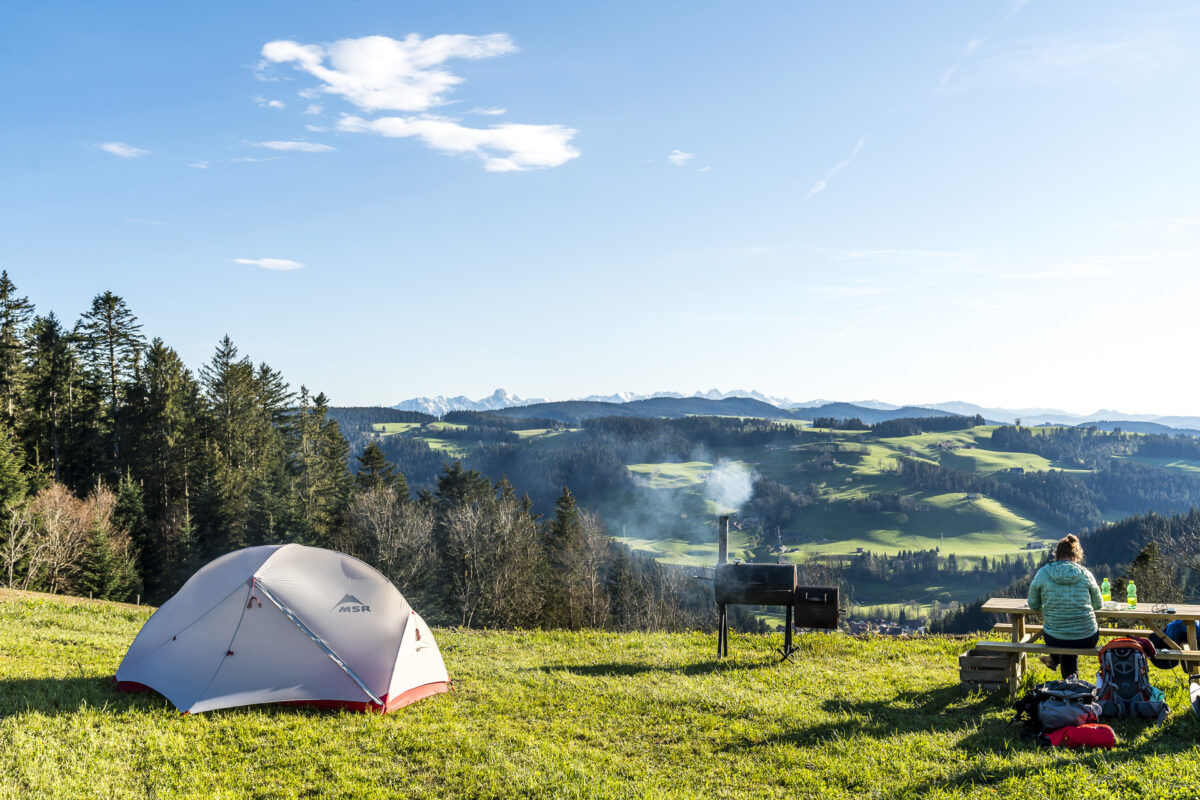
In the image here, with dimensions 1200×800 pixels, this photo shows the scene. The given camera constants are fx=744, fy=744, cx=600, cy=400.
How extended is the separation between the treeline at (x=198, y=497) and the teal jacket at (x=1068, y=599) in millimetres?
35791

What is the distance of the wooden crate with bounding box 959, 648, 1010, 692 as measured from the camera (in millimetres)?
11359

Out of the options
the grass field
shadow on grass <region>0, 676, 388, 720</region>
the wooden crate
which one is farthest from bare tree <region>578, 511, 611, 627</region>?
shadow on grass <region>0, 676, 388, 720</region>

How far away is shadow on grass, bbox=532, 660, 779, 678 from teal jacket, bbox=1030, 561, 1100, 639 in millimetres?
5090

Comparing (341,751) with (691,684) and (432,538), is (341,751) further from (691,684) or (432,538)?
(432,538)

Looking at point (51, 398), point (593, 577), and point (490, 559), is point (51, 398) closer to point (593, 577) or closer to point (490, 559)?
point (490, 559)

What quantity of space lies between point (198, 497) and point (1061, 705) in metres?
56.0

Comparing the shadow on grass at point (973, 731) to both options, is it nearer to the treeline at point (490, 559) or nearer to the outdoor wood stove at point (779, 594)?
the outdoor wood stove at point (779, 594)

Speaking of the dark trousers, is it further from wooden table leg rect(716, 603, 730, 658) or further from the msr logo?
the msr logo

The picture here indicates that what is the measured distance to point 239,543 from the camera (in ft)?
170

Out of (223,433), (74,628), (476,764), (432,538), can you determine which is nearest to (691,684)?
(476,764)

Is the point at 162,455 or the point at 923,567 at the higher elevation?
the point at 162,455

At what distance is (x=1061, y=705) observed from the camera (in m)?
9.19

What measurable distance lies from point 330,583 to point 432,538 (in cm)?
4955

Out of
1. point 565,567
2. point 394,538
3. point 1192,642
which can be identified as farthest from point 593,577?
point 1192,642
